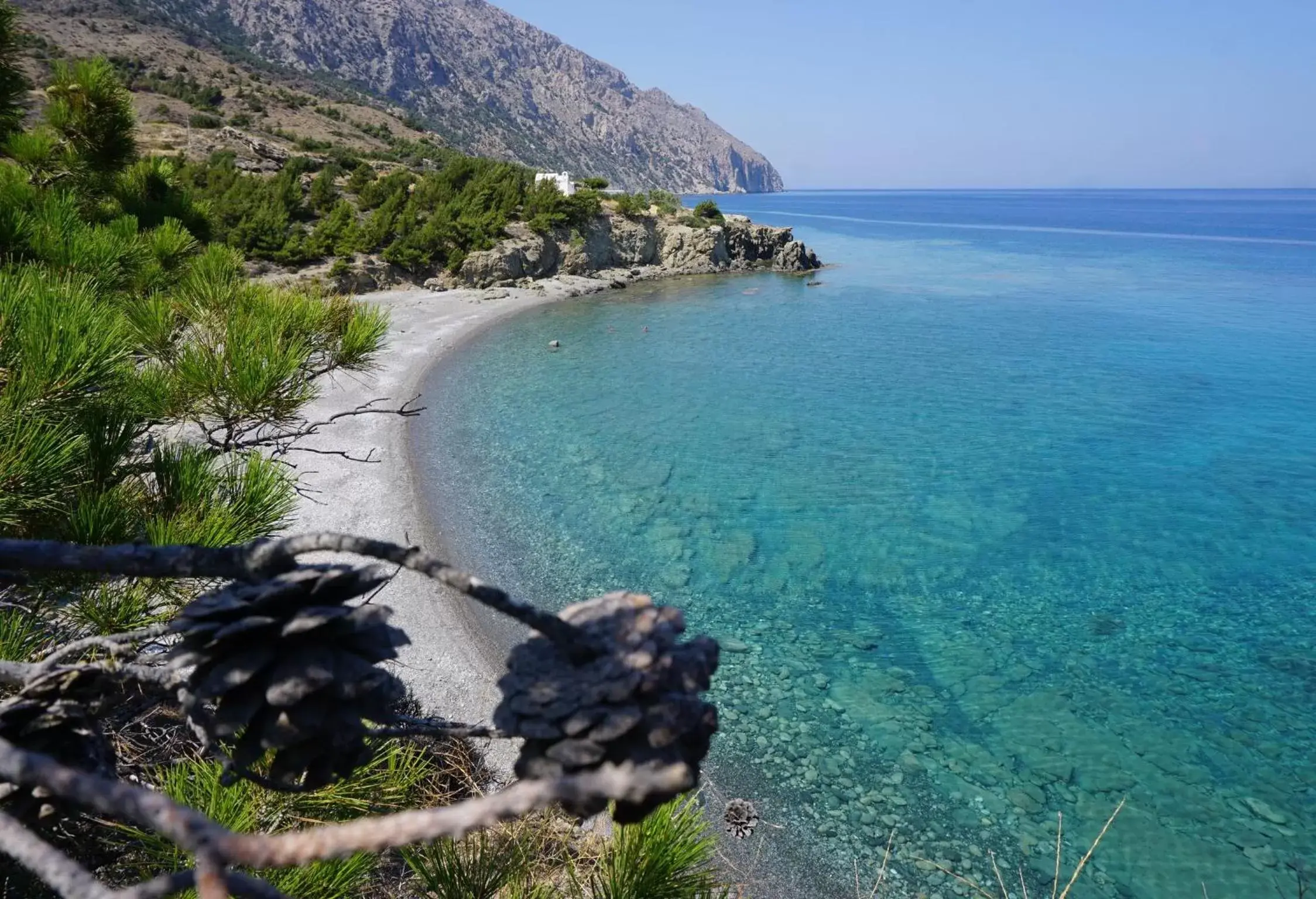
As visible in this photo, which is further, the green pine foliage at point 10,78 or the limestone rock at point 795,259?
the limestone rock at point 795,259

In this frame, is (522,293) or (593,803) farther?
(522,293)

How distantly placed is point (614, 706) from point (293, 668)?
16.9 inches

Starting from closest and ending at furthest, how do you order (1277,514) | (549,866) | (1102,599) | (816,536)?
(549,866), (1102,599), (816,536), (1277,514)

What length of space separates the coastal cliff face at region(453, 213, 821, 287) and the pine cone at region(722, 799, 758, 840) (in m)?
27.8

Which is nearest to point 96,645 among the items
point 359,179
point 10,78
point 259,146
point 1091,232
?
point 10,78

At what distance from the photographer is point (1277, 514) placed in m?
12.9

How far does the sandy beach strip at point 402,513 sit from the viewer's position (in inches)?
294

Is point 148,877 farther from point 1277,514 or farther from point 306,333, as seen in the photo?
point 1277,514

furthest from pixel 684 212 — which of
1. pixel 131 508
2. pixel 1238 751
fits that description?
pixel 131 508

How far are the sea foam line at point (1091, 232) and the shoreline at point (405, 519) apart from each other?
7695 centimetres

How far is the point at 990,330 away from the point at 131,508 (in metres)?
29.2

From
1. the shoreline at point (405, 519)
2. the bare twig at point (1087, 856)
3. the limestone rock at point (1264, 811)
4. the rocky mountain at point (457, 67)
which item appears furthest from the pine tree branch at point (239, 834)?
the rocky mountain at point (457, 67)

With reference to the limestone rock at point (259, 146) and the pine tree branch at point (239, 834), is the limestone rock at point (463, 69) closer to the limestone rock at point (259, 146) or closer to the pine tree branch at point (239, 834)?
the limestone rock at point (259, 146)

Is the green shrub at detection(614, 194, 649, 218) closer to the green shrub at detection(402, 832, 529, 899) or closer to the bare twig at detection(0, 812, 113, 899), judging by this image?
the green shrub at detection(402, 832, 529, 899)
